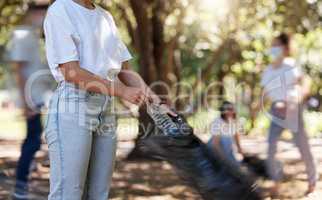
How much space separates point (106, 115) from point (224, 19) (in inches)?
407

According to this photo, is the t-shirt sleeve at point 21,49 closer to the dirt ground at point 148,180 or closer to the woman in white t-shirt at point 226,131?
the dirt ground at point 148,180

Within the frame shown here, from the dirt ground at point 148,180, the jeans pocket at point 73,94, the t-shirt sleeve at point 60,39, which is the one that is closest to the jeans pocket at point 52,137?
the jeans pocket at point 73,94

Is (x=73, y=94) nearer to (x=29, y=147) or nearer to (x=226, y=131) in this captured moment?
(x=29, y=147)

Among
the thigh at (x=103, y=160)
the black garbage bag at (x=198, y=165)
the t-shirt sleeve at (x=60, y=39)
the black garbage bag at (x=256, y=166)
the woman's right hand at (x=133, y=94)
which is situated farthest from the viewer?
the black garbage bag at (x=256, y=166)

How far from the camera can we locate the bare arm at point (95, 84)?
275 cm

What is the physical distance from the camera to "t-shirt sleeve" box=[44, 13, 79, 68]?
2746 mm

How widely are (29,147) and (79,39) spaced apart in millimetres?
3225

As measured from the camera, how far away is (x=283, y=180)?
7324 millimetres

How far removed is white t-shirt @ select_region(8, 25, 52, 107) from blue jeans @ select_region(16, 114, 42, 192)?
0.58 ft

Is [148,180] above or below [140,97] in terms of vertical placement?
below

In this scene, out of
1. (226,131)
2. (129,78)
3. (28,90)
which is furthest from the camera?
(226,131)

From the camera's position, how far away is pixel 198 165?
3945 mm

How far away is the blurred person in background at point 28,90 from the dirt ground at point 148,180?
0.28 m

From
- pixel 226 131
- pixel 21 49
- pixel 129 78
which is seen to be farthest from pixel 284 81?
pixel 129 78
